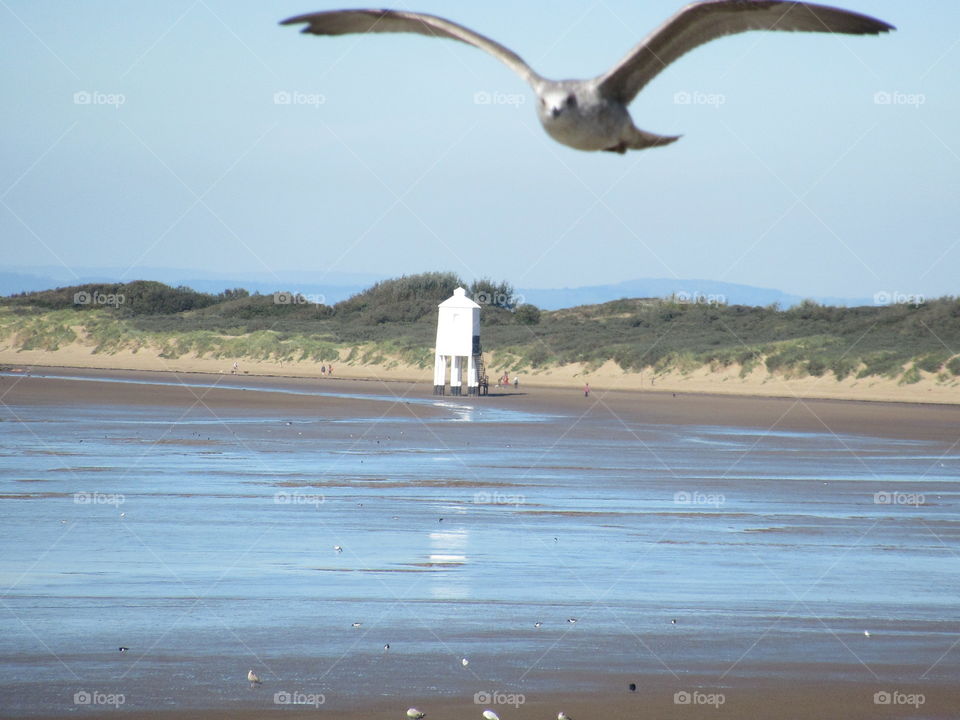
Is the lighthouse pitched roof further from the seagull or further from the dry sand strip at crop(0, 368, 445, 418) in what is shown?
the seagull

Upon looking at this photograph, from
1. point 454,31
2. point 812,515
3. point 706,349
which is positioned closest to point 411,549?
point 812,515

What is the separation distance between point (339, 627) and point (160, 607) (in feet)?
5.70

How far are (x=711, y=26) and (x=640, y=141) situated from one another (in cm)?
70

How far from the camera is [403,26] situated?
23.4 feet

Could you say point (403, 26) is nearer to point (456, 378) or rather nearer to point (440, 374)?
point (456, 378)

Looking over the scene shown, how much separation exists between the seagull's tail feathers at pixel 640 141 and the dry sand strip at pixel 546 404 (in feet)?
94.1

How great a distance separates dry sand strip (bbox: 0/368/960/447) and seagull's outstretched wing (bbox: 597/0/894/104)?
2885 cm

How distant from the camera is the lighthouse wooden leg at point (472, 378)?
168ft

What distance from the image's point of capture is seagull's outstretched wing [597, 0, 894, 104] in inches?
255

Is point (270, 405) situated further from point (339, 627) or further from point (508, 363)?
point (339, 627)

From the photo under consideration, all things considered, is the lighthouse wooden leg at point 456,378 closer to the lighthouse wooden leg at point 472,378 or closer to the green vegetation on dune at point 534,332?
the lighthouse wooden leg at point 472,378

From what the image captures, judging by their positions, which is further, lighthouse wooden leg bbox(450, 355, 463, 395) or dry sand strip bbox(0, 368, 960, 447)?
lighthouse wooden leg bbox(450, 355, 463, 395)

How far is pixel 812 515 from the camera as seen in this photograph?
1977 cm

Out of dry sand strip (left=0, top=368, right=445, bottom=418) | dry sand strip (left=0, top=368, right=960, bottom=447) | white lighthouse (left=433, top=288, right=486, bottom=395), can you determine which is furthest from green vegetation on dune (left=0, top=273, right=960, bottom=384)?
white lighthouse (left=433, top=288, right=486, bottom=395)
